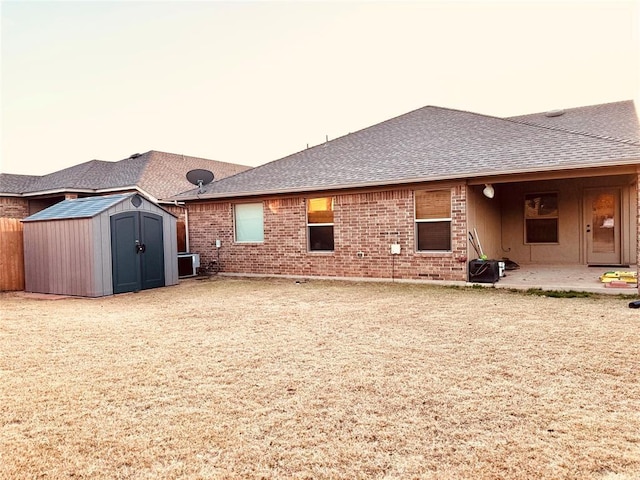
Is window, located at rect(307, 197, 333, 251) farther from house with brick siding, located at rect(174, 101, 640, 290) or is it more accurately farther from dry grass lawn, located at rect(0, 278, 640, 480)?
dry grass lawn, located at rect(0, 278, 640, 480)

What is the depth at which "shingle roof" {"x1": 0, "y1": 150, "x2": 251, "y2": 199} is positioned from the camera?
56.7 feet

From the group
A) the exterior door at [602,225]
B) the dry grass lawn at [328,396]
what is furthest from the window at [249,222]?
the exterior door at [602,225]

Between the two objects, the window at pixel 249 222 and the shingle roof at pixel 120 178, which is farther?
the shingle roof at pixel 120 178

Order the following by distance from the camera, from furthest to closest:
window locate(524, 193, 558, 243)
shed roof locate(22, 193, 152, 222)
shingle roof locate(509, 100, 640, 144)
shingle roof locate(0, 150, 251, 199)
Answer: shingle roof locate(0, 150, 251, 199) → window locate(524, 193, 558, 243) → shingle roof locate(509, 100, 640, 144) → shed roof locate(22, 193, 152, 222)

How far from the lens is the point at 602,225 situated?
40.2ft

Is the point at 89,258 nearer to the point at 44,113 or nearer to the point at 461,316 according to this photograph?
the point at 461,316

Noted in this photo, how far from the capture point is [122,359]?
179 inches

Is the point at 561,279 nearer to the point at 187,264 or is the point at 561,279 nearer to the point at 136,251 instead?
the point at 136,251

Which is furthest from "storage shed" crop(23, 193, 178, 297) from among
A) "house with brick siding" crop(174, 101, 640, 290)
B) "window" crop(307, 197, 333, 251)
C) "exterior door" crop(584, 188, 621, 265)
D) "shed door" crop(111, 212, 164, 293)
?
"exterior door" crop(584, 188, 621, 265)

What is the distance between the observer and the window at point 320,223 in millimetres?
11531

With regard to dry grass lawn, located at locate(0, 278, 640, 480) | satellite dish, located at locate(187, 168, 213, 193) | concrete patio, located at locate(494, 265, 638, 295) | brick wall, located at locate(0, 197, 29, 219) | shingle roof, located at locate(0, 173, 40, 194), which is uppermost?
shingle roof, located at locate(0, 173, 40, 194)

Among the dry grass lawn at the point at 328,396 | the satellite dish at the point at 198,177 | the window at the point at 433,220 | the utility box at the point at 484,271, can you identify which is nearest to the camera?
the dry grass lawn at the point at 328,396

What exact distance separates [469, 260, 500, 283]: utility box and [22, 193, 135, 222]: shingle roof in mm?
8499

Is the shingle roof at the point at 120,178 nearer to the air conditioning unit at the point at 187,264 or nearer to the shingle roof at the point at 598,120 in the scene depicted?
the air conditioning unit at the point at 187,264
